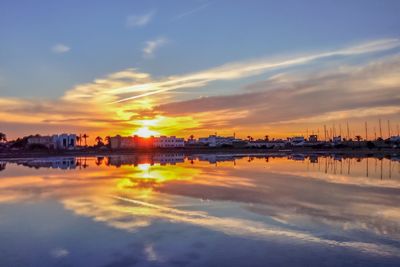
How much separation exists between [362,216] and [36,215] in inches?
509

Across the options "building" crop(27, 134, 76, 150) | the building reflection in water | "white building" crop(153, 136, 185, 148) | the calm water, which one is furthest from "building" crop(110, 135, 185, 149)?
the calm water

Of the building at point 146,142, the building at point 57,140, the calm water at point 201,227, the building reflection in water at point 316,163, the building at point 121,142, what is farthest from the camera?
the building at point 146,142

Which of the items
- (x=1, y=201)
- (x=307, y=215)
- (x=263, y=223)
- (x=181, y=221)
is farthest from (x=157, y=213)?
(x=1, y=201)

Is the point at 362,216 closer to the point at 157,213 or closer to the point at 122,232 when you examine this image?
the point at 157,213

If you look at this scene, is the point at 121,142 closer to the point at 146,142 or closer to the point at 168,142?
the point at 146,142

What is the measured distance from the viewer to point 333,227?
14.1 meters

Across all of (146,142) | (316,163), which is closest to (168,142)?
(146,142)

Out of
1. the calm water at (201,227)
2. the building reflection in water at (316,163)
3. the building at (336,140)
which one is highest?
the building at (336,140)

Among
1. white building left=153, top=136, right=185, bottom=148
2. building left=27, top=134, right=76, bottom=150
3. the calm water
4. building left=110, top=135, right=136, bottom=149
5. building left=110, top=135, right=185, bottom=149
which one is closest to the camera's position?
Result: the calm water

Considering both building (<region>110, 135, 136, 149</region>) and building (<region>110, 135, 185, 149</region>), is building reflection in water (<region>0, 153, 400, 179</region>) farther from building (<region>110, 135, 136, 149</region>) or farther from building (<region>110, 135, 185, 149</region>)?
building (<region>110, 135, 185, 149</region>)

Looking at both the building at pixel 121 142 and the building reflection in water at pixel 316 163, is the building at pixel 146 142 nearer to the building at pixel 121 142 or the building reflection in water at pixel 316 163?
the building at pixel 121 142

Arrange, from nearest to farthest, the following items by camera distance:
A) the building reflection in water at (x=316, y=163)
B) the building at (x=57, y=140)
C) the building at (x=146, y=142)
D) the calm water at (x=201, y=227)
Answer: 1. the calm water at (x=201, y=227)
2. the building reflection in water at (x=316, y=163)
3. the building at (x=57, y=140)
4. the building at (x=146, y=142)

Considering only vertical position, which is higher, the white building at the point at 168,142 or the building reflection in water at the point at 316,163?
the white building at the point at 168,142

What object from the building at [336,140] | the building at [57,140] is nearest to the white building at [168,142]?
the building at [57,140]
